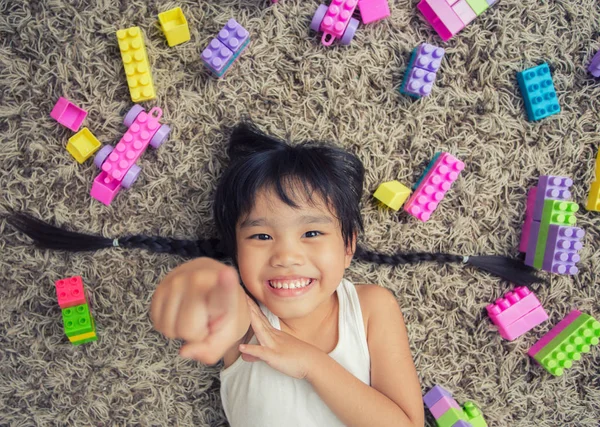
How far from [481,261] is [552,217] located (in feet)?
0.60

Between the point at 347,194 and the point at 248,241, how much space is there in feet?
0.72

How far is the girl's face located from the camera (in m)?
0.88

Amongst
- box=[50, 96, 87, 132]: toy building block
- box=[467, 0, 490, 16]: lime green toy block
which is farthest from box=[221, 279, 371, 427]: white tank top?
box=[467, 0, 490, 16]: lime green toy block

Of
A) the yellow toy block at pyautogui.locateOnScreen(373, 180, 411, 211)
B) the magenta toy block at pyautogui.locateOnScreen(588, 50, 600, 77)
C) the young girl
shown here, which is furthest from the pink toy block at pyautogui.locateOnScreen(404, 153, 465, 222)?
the magenta toy block at pyautogui.locateOnScreen(588, 50, 600, 77)

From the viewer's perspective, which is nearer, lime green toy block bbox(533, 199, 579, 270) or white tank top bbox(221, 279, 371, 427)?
white tank top bbox(221, 279, 371, 427)

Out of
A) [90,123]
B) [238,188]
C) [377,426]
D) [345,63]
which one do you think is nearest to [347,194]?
[238,188]

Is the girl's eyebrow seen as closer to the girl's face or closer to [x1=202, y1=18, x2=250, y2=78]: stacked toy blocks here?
the girl's face

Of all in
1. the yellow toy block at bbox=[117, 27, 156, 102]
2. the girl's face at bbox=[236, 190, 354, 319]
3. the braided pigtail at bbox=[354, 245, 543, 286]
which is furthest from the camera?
the braided pigtail at bbox=[354, 245, 543, 286]

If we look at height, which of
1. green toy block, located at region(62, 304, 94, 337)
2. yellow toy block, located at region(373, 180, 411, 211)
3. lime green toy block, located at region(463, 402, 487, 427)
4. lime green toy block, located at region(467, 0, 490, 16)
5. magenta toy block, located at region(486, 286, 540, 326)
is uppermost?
lime green toy block, located at region(467, 0, 490, 16)

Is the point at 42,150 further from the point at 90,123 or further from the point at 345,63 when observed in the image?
the point at 345,63

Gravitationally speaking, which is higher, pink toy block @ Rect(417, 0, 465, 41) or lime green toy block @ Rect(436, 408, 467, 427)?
pink toy block @ Rect(417, 0, 465, 41)

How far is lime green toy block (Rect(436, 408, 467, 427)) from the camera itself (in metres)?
1.09

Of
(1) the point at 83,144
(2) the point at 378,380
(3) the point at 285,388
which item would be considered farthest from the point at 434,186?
(1) the point at 83,144

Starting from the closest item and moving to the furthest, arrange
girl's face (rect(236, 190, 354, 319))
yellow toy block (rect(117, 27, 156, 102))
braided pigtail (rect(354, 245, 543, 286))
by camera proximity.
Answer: girl's face (rect(236, 190, 354, 319)) < yellow toy block (rect(117, 27, 156, 102)) < braided pigtail (rect(354, 245, 543, 286))
